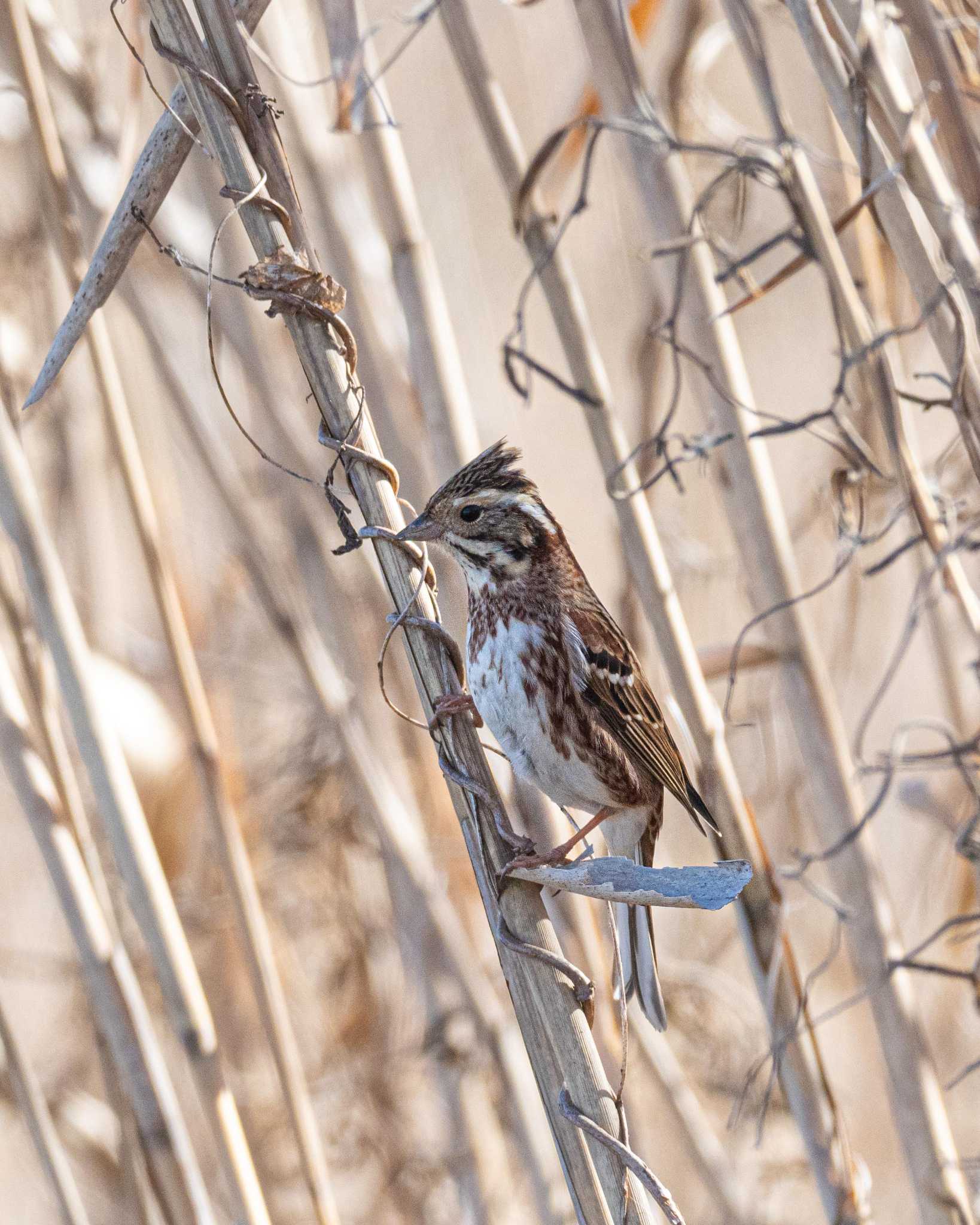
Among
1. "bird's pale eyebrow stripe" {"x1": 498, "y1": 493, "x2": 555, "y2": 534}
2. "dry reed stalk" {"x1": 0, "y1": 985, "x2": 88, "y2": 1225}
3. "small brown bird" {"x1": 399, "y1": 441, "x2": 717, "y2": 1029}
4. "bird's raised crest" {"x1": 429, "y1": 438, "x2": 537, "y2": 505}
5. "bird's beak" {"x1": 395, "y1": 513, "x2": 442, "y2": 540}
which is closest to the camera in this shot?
"bird's beak" {"x1": 395, "y1": 513, "x2": 442, "y2": 540}

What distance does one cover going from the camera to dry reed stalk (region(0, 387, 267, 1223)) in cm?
161

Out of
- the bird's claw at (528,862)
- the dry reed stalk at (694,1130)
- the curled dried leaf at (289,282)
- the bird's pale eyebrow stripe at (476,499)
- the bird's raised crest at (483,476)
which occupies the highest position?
the curled dried leaf at (289,282)

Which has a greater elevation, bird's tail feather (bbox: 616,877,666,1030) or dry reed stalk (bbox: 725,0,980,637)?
dry reed stalk (bbox: 725,0,980,637)

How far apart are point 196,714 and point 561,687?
25.3 inches

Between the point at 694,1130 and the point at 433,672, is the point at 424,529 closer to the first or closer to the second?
the point at 433,672

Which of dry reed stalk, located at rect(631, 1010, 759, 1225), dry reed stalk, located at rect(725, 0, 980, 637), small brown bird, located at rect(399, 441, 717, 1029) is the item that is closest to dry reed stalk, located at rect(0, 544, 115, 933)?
small brown bird, located at rect(399, 441, 717, 1029)

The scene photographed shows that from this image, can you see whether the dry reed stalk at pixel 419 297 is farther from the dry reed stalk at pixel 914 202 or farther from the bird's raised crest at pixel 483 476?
the dry reed stalk at pixel 914 202

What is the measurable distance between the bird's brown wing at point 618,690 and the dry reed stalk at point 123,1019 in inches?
32.6

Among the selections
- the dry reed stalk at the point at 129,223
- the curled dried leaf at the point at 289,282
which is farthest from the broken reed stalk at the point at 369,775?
the curled dried leaf at the point at 289,282

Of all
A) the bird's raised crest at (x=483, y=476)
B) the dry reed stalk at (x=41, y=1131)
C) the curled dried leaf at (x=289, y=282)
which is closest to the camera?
the curled dried leaf at (x=289, y=282)

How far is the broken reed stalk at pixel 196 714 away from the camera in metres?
1.72

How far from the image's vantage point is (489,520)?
157cm

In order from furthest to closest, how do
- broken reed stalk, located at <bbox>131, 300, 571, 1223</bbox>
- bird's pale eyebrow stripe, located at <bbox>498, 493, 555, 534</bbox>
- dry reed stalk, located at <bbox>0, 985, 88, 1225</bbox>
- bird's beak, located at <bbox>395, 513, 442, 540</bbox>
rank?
broken reed stalk, located at <bbox>131, 300, 571, 1223</bbox> → dry reed stalk, located at <bbox>0, 985, 88, 1225</bbox> → bird's pale eyebrow stripe, located at <bbox>498, 493, 555, 534</bbox> → bird's beak, located at <bbox>395, 513, 442, 540</bbox>

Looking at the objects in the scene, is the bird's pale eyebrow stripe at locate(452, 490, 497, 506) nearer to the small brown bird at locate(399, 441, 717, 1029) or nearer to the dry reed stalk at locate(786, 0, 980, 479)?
the small brown bird at locate(399, 441, 717, 1029)
